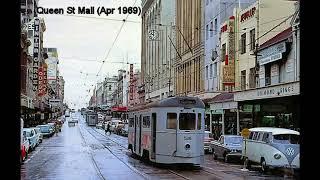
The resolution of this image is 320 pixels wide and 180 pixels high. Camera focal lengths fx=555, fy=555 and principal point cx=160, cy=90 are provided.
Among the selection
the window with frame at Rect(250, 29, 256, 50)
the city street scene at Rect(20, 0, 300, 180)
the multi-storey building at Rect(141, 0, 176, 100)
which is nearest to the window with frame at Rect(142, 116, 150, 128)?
the city street scene at Rect(20, 0, 300, 180)

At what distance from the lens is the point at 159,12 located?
84062 mm

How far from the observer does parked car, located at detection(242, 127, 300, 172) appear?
22578 millimetres

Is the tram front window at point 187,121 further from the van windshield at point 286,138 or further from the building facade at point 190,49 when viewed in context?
the building facade at point 190,49

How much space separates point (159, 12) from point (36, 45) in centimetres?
1945

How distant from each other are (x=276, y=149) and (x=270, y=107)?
17.6m

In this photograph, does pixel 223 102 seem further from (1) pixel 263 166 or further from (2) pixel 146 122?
(1) pixel 263 166

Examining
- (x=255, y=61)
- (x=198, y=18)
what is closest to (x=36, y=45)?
(x=198, y=18)

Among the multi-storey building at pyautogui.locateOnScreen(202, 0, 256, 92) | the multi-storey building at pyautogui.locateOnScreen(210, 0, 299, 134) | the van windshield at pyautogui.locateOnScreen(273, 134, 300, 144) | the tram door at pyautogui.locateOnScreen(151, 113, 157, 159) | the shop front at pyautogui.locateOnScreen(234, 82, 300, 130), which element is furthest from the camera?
the multi-storey building at pyautogui.locateOnScreen(202, 0, 256, 92)

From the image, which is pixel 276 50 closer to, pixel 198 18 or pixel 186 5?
pixel 198 18

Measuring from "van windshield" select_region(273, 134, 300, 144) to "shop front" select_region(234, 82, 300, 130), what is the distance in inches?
259

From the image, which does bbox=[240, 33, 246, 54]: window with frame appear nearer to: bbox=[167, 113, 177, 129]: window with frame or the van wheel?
bbox=[167, 113, 177, 129]: window with frame

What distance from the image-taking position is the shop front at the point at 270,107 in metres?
31.8
